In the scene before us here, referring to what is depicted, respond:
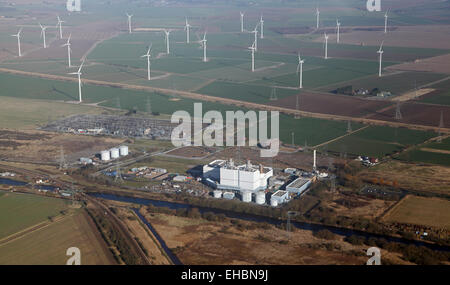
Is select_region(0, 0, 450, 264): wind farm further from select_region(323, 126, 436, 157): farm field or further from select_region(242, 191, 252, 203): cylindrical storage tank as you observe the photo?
select_region(242, 191, 252, 203): cylindrical storage tank

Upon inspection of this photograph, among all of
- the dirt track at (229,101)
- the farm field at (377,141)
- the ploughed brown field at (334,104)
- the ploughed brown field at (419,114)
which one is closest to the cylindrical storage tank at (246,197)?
the farm field at (377,141)

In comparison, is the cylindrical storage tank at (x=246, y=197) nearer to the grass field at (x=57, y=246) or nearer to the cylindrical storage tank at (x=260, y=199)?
the cylindrical storage tank at (x=260, y=199)

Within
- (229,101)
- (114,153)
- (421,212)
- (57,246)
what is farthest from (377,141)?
(57,246)

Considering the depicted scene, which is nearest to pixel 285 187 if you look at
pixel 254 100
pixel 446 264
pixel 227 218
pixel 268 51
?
pixel 227 218

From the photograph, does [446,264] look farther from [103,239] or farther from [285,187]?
[103,239]

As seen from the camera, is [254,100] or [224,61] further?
[224,61]
